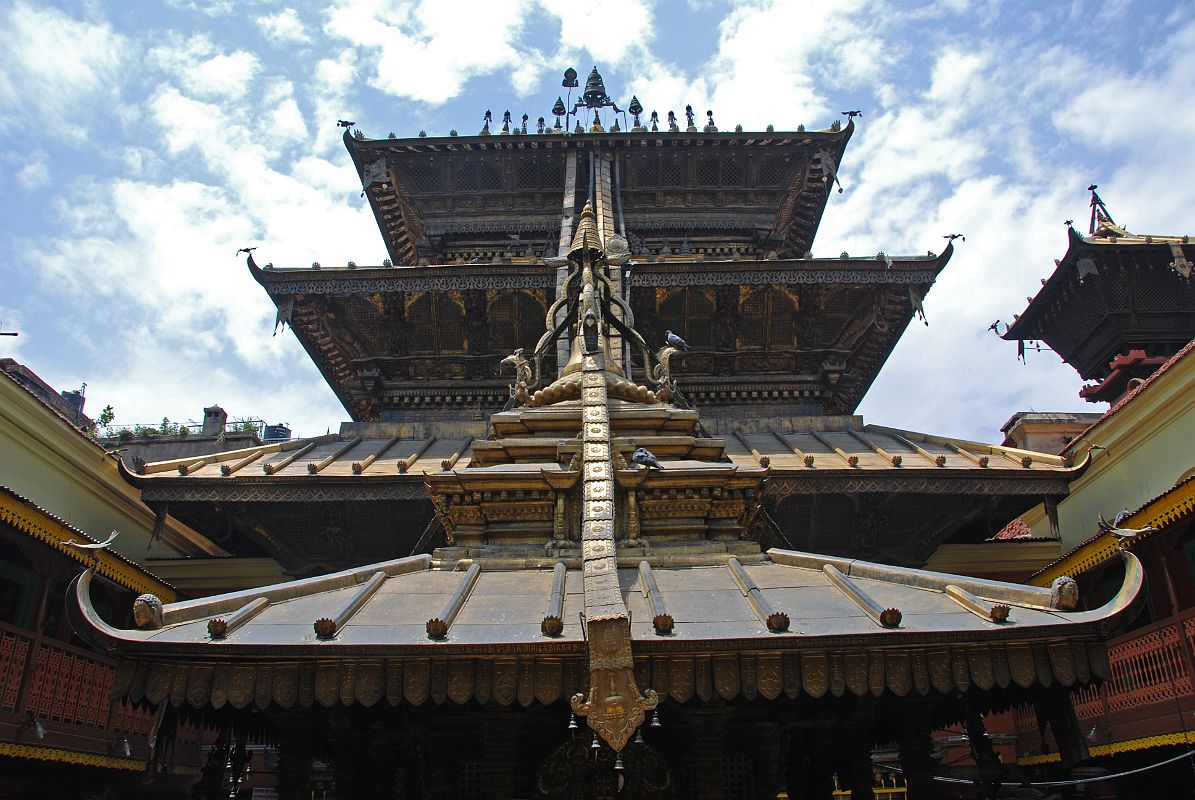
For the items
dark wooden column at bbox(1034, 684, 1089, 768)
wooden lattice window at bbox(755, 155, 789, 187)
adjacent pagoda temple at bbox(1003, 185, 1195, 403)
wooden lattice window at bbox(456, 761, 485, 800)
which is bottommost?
wooden lattice window at bbox(456, 761, 485, 800)

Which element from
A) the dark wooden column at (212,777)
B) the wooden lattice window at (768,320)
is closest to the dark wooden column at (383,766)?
the dark wooden column at (212,777)

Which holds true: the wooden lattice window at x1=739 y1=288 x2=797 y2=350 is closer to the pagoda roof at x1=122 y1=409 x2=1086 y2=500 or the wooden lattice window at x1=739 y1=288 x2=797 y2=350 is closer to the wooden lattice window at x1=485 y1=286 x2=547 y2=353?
the pagoda roof at x1=122 y1=409 x2=1086 y2=500

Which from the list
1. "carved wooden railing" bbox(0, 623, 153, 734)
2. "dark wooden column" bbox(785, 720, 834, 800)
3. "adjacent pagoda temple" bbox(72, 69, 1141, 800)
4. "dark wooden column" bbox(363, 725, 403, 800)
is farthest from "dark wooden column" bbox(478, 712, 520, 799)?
"carved wooden railing" bbox(0, 623, 153, 734)

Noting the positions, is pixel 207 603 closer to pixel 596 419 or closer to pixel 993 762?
pixel 596 419

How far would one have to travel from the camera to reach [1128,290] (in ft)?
62.7

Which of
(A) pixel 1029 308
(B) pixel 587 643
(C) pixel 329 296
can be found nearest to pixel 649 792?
(B) pixel 587 643

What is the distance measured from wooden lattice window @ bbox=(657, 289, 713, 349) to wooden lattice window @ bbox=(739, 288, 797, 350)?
0.58 meters

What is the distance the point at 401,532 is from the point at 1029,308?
18.4 m

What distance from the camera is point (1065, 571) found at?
10883mm

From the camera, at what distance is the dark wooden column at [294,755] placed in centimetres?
527

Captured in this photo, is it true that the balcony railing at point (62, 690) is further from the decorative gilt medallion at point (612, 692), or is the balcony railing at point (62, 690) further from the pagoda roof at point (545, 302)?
the decorative gilt medallion at point (612, 692)

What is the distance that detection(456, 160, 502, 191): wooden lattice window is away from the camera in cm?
1705

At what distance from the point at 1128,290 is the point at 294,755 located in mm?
20450

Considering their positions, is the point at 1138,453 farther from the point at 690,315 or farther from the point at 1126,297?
the point at 1126,297
